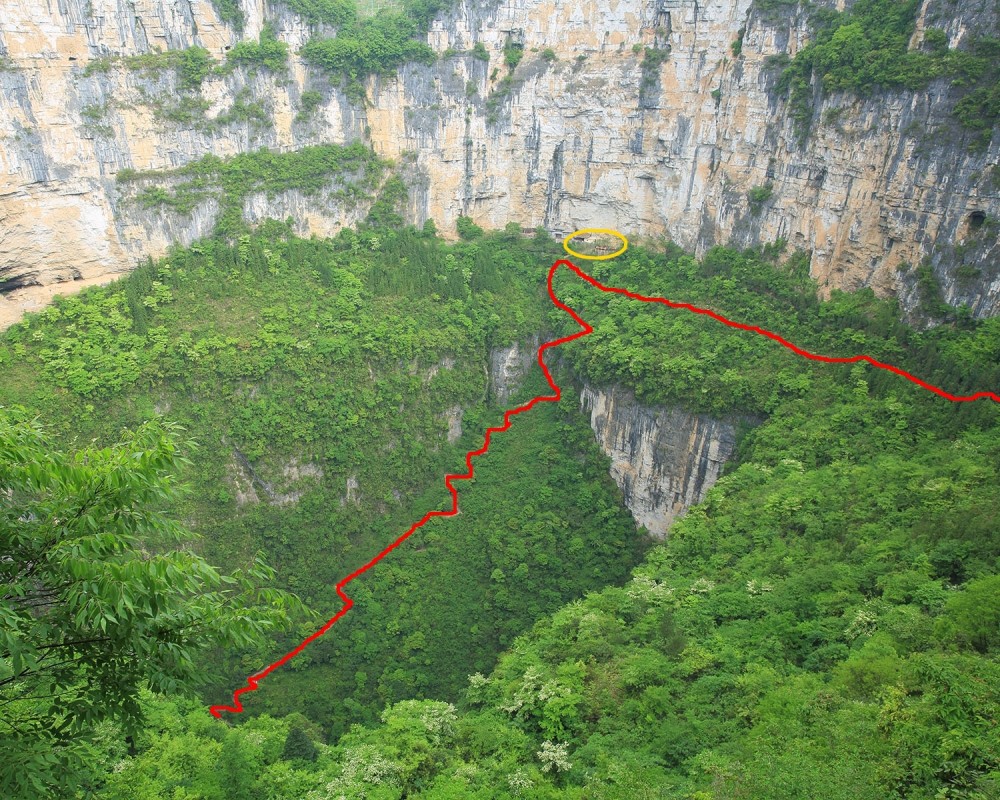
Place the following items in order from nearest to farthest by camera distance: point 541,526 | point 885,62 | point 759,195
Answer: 1. point 885,62
2. point 541,526
3. point 759,195

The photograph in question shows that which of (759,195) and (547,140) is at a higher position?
(547,140)

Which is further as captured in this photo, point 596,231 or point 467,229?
point 467,229

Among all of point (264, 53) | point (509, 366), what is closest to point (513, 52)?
point (264, 53)

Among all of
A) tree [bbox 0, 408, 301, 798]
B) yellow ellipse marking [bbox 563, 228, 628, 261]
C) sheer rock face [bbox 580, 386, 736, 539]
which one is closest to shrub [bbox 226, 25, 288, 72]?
yellow ellipse marking [bbox 563, 228, 628, 261]

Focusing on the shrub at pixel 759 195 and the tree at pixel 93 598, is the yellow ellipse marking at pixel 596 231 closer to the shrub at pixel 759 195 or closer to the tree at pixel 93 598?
the shrub at pixel 759 195

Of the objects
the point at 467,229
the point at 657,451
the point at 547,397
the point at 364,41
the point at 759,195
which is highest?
the point at 364,41

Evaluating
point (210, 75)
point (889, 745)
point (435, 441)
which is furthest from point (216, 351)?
point (889, 745)

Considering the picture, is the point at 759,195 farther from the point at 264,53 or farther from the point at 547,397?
the point at 264,53
